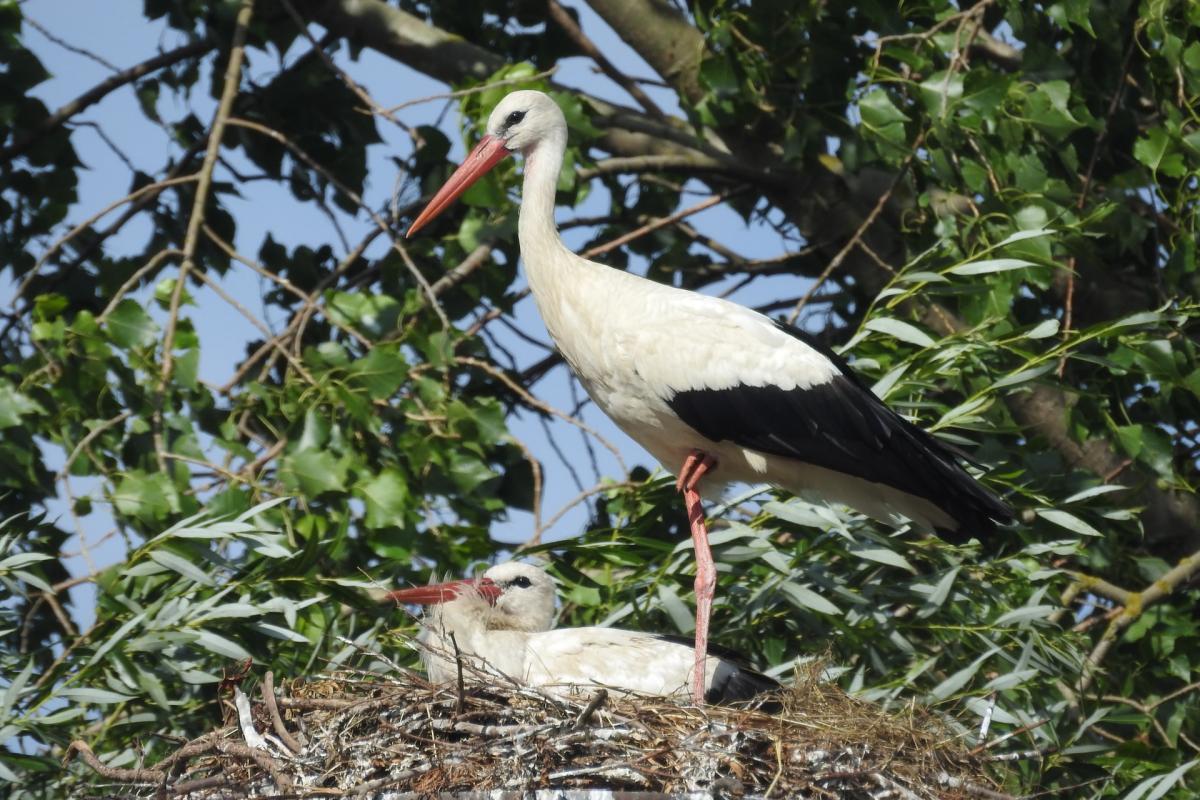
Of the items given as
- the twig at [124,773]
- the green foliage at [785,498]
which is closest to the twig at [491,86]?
the green foliage at [785,498]

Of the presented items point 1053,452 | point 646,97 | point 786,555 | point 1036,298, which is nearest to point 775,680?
point 786,555

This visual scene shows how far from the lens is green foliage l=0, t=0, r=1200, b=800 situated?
5.68 meters

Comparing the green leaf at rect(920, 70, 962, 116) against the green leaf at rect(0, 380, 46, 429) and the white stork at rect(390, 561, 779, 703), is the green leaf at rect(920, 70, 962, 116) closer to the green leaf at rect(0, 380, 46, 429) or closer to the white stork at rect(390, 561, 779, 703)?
the white stork at rect(390, 561, 779, 703)

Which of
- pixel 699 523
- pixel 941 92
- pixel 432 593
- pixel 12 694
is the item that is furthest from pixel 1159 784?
pixel 12 694

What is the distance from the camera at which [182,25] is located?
24.6 feet

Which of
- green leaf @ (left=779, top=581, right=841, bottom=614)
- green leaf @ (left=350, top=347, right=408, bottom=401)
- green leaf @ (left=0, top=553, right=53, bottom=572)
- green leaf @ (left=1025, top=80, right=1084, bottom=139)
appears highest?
green leaf @ (left=1025, top=80, right=1084, bottom=139)

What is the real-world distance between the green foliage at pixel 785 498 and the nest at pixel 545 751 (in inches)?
36.8

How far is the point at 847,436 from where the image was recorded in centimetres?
532

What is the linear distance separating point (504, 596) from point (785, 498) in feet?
3.59

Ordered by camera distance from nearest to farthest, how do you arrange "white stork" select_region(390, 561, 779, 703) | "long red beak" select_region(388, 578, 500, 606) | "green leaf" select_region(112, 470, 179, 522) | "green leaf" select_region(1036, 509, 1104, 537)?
"white stork" select_region(390, 561, 779, 703) → "long red beak" select_region(388, 578, 500, 606) → "green leaf" select_region(1036, 509, 1104, 537) → "green leaf" select_region(112, 470, 179, 522)

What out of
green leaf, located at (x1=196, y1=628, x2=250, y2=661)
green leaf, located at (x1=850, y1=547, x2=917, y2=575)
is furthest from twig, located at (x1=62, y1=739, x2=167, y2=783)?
green leaf, located at (x1=850, y1=547, x2=917, y2=575)

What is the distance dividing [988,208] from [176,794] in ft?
11.8

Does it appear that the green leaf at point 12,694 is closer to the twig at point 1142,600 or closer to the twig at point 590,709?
the twig at point 590,709

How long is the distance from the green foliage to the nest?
3.06ft
